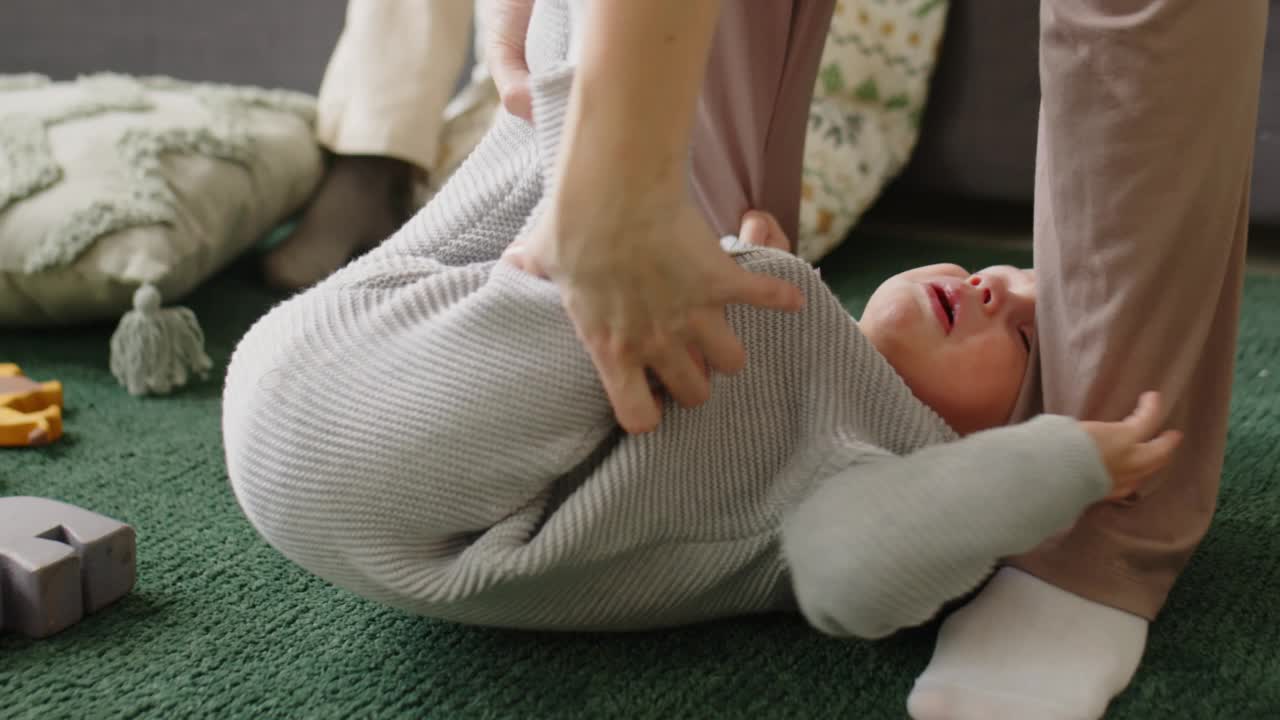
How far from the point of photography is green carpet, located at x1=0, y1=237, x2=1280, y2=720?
63 centimetres

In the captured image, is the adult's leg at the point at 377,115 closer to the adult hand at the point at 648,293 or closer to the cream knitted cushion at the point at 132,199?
the cream knitted cushion at the point at 132,199

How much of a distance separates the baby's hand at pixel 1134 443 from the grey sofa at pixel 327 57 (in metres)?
1.01

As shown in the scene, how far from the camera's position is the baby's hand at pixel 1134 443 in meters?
0.62

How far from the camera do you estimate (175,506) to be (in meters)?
0.87

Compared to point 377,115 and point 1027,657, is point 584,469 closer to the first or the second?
point 1027,657

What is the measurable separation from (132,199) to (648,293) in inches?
34.2

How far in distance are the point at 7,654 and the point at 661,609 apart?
378 mm

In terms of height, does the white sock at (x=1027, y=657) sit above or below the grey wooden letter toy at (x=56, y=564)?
above

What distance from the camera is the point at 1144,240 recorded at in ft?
2.06

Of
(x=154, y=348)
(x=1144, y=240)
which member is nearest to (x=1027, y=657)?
(x=1144, y=240)

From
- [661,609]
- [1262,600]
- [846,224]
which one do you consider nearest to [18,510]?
[661,609]

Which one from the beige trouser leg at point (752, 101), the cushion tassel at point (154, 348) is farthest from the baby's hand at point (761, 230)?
the cushion tassel at point (154, 348)

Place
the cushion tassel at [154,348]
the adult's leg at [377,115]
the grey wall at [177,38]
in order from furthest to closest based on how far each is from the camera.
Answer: the grey wall at [177,38], the adult's leg at [377,115], the cushion tassel at [154,348]

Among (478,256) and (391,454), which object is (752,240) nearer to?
(478,256)
